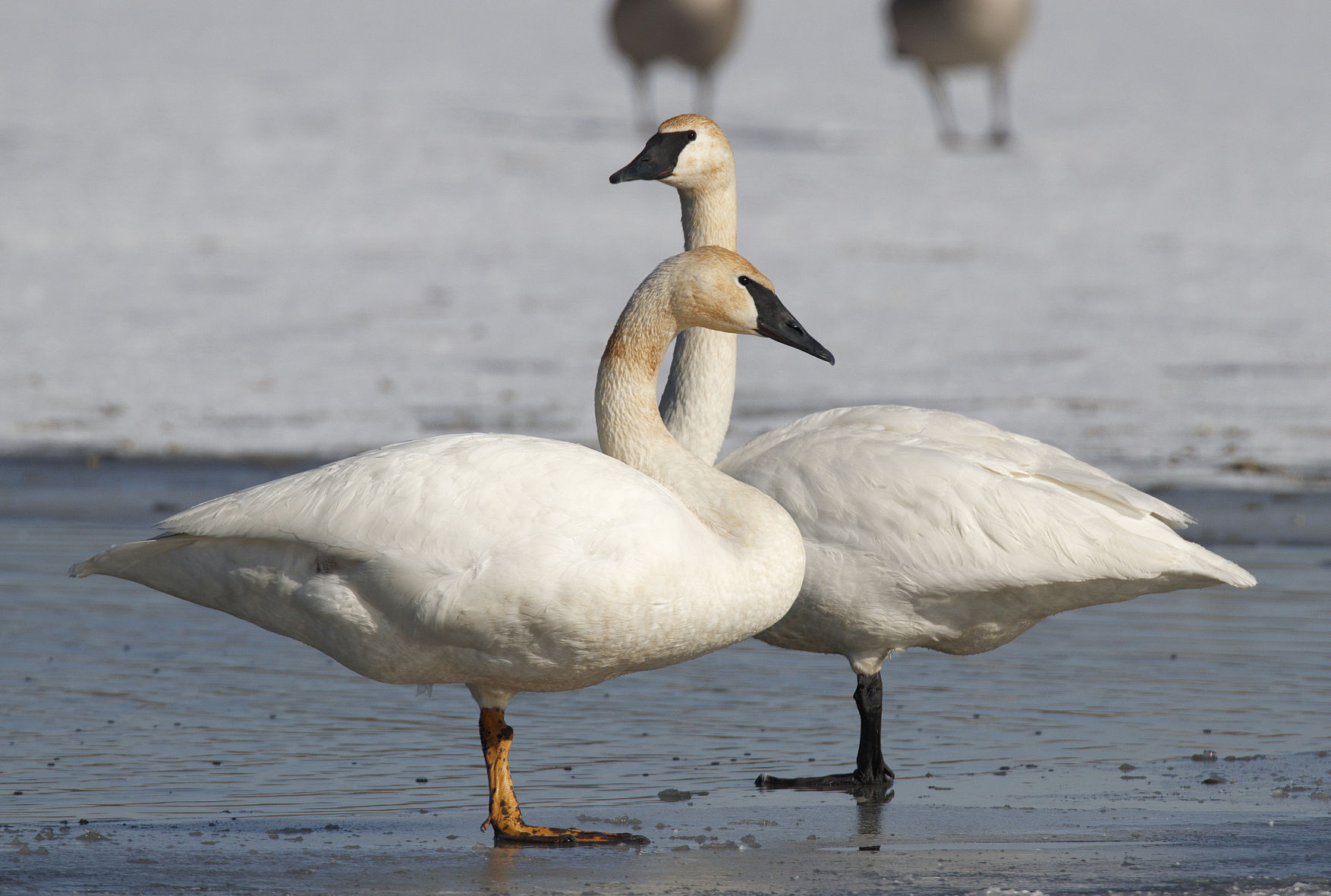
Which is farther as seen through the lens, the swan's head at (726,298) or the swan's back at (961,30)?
the swan's back at (961,30)

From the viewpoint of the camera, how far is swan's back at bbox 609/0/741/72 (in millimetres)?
23156

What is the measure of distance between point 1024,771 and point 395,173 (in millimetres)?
15371

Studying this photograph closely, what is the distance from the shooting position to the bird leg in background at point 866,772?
196 inches

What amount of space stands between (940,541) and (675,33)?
18855mm

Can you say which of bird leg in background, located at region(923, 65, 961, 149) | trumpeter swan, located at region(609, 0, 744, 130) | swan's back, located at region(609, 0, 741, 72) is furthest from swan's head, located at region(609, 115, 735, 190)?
swan's back, located at region(609, 0, 741, 72)

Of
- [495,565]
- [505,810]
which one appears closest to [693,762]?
[505,810]

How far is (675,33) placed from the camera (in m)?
23.2

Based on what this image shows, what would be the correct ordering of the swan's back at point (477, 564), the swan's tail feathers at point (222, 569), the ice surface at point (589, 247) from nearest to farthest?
the swan's back at point (477, 564) → the swan's tail feathers at point (222, 569) → the ice surface at point (589, 247)

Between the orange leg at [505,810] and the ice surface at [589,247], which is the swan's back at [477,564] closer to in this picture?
the orange leg at [505,810]

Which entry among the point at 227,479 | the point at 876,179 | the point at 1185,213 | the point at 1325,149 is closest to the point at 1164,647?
the point at 227,479

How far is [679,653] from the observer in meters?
4.61

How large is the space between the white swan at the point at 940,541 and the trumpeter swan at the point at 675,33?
58.6ft

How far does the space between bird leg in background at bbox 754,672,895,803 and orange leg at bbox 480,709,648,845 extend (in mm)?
664

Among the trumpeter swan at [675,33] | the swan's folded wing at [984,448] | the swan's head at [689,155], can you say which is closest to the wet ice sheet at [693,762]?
the swan's folded wing at [984,448]
